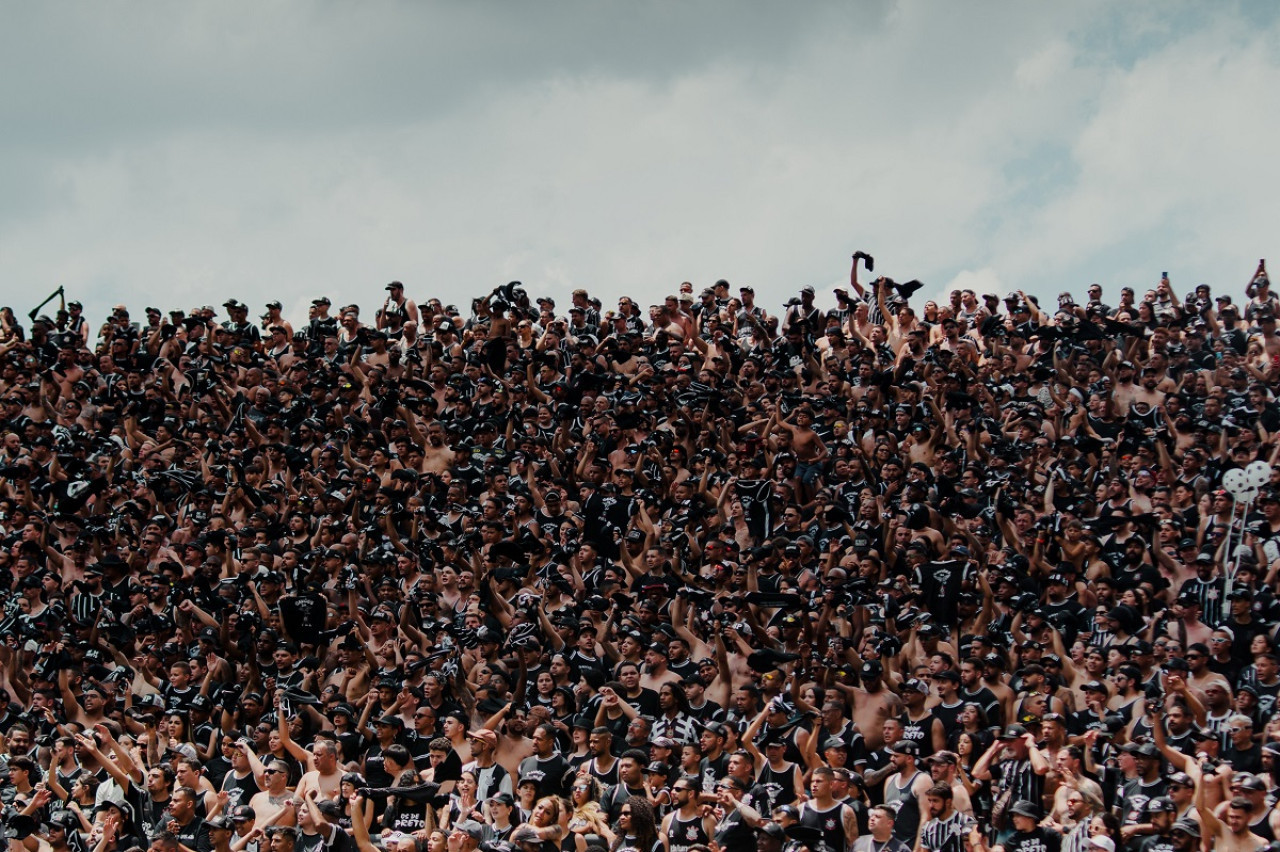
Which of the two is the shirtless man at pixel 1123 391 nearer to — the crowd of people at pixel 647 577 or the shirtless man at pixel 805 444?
the crowd of people at pixel 647 577

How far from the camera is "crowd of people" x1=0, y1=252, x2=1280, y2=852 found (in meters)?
12.9

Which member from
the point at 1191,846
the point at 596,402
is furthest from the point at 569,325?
the point at 1191,846

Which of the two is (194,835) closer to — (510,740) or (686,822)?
(510,740)

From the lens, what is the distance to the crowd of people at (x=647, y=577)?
1294 cm

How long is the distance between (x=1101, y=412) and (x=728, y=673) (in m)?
6.76

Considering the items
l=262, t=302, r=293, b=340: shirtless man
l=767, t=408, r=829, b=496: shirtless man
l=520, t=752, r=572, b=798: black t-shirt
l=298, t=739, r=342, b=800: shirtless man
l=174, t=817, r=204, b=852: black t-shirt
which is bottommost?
l=174, t=817, r=204, b=852: black t-shirt

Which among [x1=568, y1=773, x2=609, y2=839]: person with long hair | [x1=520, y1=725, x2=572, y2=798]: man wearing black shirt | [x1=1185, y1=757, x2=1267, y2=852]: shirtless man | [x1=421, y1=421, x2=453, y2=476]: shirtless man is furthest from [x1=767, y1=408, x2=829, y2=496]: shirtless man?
[x1=1185, y1=757, x2=1267, y2=852]: shirtless man

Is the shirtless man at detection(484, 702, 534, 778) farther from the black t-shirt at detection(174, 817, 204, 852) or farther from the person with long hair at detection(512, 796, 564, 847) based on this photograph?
the black t-shirt at detection(174, 817, 204, 852)

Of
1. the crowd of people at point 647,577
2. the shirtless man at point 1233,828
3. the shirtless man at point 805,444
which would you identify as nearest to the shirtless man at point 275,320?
the crowd of people at point 647,577

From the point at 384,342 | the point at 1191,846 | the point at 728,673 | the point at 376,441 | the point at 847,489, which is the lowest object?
the point at 1191,846

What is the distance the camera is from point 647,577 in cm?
1736

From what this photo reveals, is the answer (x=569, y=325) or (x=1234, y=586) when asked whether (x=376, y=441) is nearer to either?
(x=569, y=325)

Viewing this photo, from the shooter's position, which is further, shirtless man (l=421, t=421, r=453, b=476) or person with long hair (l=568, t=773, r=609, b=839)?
shirtless man (l=421, t=421, r=453, b=476)

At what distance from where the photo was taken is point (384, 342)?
24391 mm
